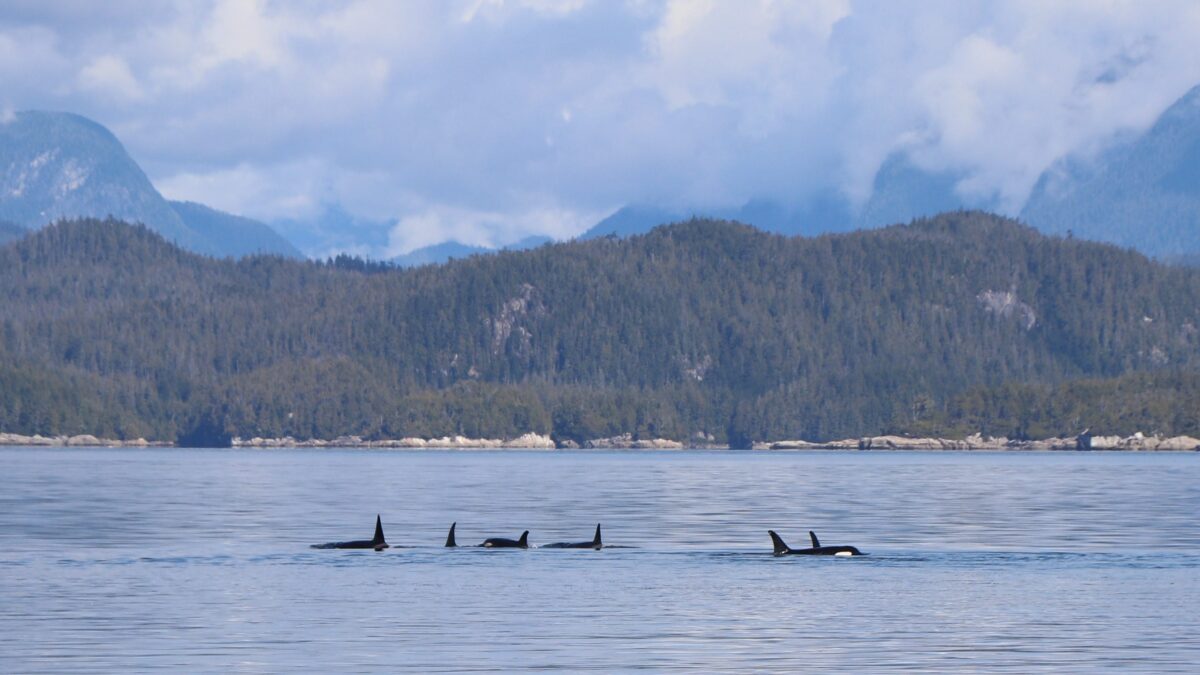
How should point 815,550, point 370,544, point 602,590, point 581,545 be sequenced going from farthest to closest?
point 581,545
point 370,544
point 815,550
point 602,590

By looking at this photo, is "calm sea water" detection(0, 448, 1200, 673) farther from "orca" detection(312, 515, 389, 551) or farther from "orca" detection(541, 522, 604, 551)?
"orca" detection(541, 522, 604, 551)

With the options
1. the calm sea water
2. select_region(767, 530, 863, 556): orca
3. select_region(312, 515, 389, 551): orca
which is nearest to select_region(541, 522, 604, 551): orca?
the calm sea water

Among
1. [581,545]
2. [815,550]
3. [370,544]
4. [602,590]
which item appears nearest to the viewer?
[602,590]

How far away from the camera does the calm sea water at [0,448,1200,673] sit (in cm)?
4581

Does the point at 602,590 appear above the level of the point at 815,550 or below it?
below

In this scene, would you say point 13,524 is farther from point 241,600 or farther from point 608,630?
point 608,630

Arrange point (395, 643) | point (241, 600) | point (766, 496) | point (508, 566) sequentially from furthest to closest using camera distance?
1. point (766, 496)
2. point (508, 566)
3. point (241, 600)
4. point (395, 643)

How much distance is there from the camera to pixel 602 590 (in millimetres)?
60750

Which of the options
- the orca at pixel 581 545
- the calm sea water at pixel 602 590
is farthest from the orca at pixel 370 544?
the orca at pixel 581 545

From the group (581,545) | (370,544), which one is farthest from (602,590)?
(370,544)

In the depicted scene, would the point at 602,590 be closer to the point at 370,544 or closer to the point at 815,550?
the point at 815,550

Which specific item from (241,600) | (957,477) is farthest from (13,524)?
(957,477)

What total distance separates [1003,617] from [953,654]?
8050 millimetres

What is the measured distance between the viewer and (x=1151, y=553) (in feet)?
246
